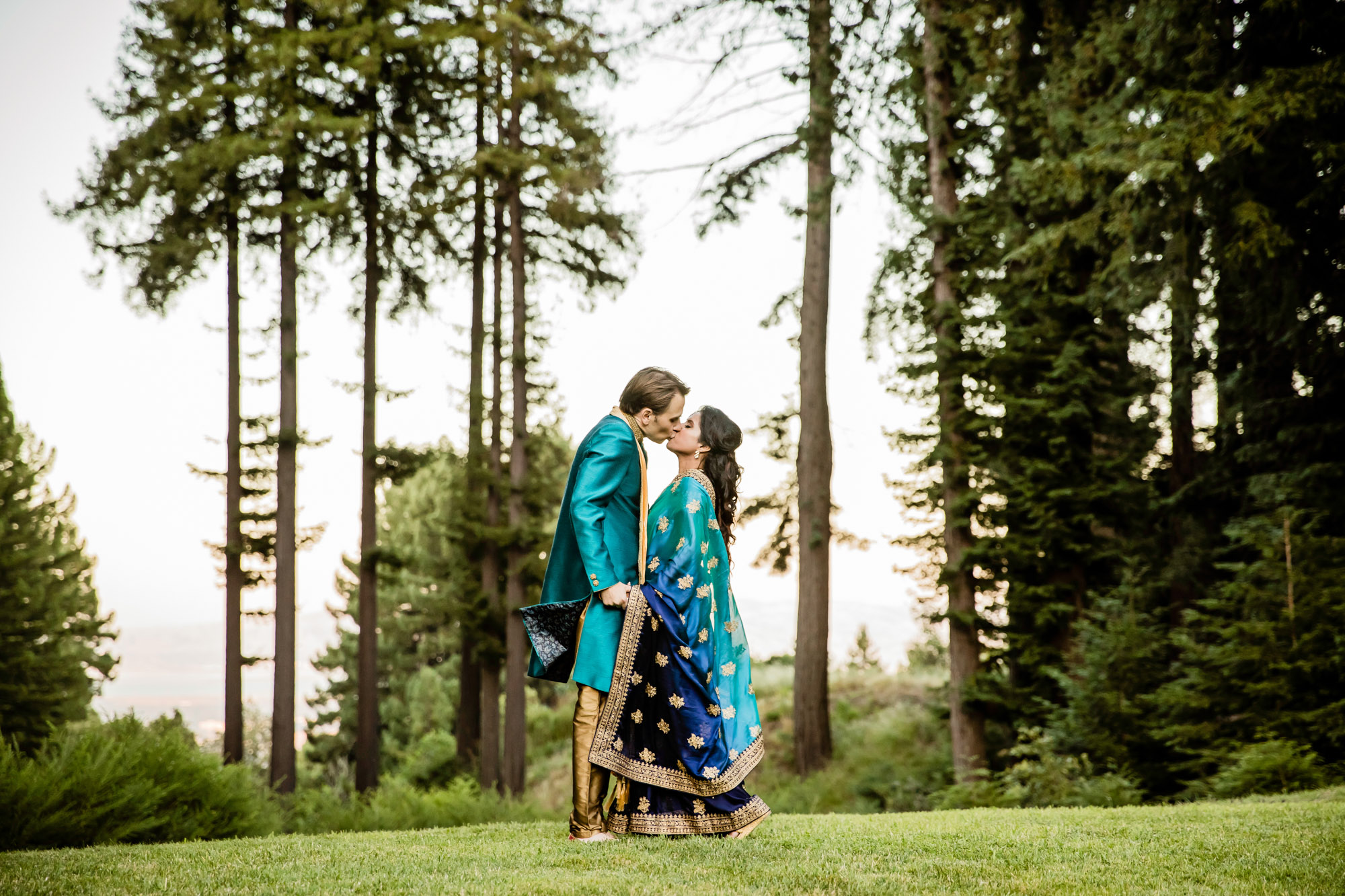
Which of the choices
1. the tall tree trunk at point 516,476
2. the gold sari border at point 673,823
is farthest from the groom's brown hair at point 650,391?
the tall tree trunk at point 516,476

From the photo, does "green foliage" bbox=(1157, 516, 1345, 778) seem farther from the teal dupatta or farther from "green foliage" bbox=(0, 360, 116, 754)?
"green foliage" bbox=(0, 360, 116, 754)

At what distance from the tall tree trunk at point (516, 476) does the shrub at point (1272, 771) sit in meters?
11.6

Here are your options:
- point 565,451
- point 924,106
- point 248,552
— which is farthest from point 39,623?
point 924,106

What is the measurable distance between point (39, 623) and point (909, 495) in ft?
69.3

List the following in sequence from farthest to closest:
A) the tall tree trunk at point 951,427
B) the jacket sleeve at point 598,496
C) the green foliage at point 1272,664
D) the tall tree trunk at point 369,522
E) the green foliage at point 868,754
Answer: the tall tree trunk at point 369,522, the green foliage at point 868,754, the tall tree trunk at point 951,427, the green foliage at point 1272,664, the jacket sleeve at point 598,496

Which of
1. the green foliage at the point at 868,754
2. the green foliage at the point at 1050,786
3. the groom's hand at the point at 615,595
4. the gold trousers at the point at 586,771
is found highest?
the groom's hand at the point at 615,595

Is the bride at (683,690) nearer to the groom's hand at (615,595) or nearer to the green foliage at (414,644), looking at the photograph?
the groom's hand at (615,595)

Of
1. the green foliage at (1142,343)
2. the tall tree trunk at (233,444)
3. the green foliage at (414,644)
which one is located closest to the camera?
the green foliage at (1142,343)

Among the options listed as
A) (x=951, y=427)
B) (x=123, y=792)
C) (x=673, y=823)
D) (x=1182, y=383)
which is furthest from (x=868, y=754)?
(x=673, y=823)

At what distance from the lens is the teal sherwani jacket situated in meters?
5.00

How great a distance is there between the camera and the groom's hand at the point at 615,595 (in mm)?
4984

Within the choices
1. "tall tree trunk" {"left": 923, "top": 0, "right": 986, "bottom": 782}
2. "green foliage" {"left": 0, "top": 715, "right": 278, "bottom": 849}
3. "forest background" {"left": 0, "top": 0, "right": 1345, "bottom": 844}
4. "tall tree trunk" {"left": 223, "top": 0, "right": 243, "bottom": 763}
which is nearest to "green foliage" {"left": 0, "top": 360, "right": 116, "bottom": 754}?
"forest background" {"left": 0, "top": 0, "right": 1345, "bottom": 844}

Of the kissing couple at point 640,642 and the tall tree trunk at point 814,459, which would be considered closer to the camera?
the kissing couple at point 640,642

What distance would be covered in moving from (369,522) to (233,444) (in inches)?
103
